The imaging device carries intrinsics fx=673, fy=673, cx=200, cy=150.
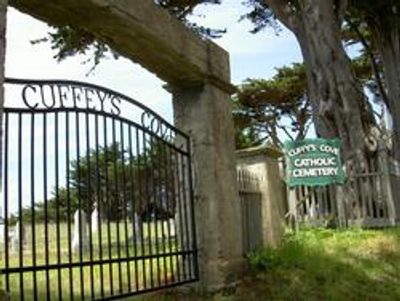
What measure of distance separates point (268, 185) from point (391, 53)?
10.5 m

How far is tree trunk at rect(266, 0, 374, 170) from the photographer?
1460cm

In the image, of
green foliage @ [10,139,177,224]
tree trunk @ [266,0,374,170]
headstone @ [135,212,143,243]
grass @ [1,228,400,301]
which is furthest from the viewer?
tree trunk @ [266,0,374,170]

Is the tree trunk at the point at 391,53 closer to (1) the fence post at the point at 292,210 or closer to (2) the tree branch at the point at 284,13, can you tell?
(2) the tree branch at the point at 284,13

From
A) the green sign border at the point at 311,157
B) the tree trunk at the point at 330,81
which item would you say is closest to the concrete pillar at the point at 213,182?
the green sign border at the point at 311,157

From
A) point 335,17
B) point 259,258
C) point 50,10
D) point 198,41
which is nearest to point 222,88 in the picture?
point 198,41

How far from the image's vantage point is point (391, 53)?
62.0 feet

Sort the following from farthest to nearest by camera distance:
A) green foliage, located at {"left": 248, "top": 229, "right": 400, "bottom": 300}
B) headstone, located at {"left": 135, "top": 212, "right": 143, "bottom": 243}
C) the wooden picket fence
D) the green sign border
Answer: the green sign border, the wooden picket fence, green foliage, located at {"left": 248, "top": 229, "right": 400, "bottom": 300}, headstone, located at {"left": 135, "top": 212, "right": 143, "bottom": 243}

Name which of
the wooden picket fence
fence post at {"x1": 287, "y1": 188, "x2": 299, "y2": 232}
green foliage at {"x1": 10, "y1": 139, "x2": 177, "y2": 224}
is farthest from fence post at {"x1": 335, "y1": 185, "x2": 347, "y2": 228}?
green foliage at {"x1": 10, "y1": 139, "x2": 177, "y2": 224}

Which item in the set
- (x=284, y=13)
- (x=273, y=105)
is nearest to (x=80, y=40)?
(x=284, y=13)

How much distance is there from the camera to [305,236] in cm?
1088

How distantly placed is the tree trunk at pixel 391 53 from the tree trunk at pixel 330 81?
354cm

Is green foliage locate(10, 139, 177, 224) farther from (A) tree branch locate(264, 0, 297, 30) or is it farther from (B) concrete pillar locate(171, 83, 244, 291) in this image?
(A) tree branch locate(264, 0, 297, 30)

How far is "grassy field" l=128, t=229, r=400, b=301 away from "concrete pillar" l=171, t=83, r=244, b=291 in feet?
1.08

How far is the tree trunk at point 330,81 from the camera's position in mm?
14602
